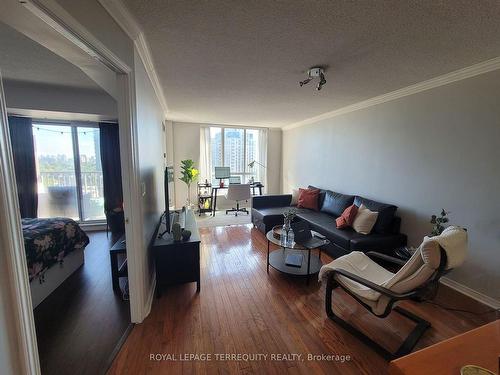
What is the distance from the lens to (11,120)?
353cm

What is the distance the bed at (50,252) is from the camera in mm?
2074

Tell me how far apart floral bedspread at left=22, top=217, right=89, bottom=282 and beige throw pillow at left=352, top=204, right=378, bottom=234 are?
3598mm

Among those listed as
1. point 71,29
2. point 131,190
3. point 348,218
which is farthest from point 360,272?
point 71,29

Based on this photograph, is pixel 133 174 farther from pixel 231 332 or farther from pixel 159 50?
pixel 231 332

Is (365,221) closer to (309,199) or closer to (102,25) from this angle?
(309,199)

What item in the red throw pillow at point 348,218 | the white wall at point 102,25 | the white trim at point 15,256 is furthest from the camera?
the red throw pillow at point 348,218

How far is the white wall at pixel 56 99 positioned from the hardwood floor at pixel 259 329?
3.02 m

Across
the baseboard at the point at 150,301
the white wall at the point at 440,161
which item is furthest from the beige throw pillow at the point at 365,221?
the baseboard at the point at 150,301

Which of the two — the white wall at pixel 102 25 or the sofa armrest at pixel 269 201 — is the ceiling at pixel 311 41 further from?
the sofa armrest at pixel 269 201

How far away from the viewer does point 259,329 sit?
1855 mm

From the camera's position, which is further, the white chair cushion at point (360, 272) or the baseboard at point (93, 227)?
the baseboard at point (93, 227)

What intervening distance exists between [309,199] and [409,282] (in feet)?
9.50

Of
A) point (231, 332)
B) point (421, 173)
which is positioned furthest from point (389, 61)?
point (231, 332)

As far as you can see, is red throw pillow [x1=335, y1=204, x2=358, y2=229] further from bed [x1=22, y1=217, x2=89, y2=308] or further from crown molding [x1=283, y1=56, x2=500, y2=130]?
bed [x1=22, y1=217, x2=89, y2=308]
